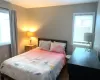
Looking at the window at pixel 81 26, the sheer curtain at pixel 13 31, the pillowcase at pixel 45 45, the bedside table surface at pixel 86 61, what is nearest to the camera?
the bedside table surface at pixel 86 61

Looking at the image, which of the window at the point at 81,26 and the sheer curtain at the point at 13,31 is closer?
the window at the point at 81,26

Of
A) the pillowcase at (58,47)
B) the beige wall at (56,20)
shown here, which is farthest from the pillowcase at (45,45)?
the beige wall at (56,20)

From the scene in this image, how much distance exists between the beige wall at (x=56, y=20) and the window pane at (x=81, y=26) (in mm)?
212

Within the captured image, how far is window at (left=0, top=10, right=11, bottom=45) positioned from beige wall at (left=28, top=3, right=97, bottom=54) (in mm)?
1133

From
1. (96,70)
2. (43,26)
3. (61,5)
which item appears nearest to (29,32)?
(43,26)

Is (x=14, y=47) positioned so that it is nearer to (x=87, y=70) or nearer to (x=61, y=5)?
(x=61, y=5)

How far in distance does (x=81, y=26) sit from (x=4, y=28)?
303 centimetres

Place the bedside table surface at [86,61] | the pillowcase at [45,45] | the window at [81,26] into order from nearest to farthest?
the bedside table surface at [86,61] → the window at [81,26] → the pillowcase at [45,45]

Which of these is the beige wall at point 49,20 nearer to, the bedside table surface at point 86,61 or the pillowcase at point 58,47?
the pillowcase at point 58,47

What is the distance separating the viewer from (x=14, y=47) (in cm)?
347

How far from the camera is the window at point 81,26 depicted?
3208 millimetres

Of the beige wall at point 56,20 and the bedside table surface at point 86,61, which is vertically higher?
the beige wall at point 56,20

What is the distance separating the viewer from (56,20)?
362 cm

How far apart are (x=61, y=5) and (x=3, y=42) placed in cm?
269
